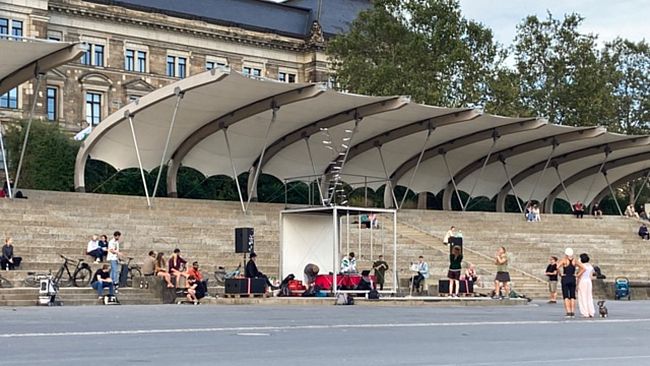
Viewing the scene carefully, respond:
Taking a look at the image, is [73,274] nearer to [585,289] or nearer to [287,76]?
[585,289]

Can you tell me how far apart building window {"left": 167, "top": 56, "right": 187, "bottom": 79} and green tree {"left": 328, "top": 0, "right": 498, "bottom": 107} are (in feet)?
68.4

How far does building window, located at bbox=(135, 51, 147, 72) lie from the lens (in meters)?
90.5

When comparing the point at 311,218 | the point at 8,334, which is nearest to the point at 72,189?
the point at 311,218

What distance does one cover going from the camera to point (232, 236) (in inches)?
1630

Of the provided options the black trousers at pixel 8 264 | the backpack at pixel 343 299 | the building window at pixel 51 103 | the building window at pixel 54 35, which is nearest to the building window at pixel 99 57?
the building window at pixel 54 35

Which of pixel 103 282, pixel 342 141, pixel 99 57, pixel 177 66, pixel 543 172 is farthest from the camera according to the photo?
pixel 177 66

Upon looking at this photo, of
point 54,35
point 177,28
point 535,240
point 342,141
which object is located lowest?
point 535,240

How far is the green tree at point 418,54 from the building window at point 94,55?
2174 cm

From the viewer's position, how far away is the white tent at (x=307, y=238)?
3131 cm

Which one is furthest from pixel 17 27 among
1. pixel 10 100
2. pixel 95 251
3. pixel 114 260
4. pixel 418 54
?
pixel 114 260

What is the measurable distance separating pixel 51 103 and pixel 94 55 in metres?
5.38

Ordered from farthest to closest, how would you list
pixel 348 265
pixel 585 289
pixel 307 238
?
pixel 348 265 < pixel 307 238 < pixel 585 289

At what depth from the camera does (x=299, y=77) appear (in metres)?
99.3

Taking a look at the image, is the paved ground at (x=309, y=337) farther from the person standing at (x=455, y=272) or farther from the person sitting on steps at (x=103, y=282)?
the person standing at (x=455, y=272)
